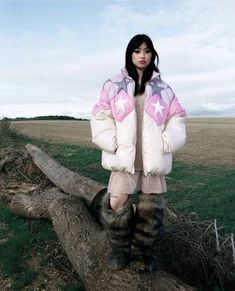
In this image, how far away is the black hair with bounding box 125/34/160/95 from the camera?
4.31 m

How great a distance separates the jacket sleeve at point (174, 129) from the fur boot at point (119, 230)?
2.26 feet

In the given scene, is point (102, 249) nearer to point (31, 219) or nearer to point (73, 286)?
point (73, 286)

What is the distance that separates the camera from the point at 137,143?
425 cm

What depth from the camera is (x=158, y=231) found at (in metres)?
4.35

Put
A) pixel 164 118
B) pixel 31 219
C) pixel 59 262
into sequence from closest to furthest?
1. pixel 164 118
2. pixel 59 262
3. pixel 31 219

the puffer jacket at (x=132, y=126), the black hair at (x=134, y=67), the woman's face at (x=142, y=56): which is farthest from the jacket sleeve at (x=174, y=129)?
the woman's face at (x=142, y=56)

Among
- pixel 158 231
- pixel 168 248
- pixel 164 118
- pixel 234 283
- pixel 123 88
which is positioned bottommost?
pixel 234 283

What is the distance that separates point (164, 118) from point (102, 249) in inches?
67.5

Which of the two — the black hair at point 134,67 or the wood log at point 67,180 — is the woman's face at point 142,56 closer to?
the black hair at point 134,67

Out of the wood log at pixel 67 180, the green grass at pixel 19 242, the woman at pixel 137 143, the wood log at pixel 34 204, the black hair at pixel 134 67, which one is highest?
the black hair at pixel 134 67

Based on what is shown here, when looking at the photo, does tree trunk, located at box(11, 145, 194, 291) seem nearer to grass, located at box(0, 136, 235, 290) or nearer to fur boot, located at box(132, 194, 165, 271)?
fur boot, located at box(132, 194, 165, 271)

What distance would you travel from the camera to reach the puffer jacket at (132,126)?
411 centimetres

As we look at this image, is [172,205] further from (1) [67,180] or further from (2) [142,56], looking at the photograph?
(2) [142,56]

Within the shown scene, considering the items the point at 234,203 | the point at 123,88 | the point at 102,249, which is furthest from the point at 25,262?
the point at 234,203
